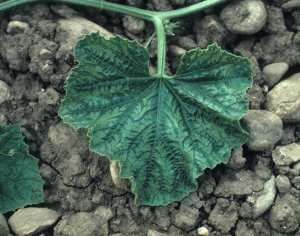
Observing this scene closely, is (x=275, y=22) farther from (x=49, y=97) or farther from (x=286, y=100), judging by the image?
(x=49, y=97)

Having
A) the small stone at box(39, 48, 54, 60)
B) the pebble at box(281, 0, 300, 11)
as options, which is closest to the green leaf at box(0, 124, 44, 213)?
the small stone at box(39, 48, 54, 60)

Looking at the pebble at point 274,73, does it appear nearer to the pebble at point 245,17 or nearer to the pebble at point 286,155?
the pebble at point 245,17

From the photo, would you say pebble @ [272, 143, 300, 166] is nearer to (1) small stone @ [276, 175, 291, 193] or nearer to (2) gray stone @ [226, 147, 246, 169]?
(1) small stone @ [276, 175, 291, 193]

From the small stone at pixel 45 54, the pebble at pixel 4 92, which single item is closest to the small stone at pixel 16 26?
the small stone at pixel 45 54

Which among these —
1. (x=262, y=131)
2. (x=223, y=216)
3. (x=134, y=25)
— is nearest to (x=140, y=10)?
(x=134, y=25)

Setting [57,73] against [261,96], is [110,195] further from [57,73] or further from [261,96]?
[261,96]
